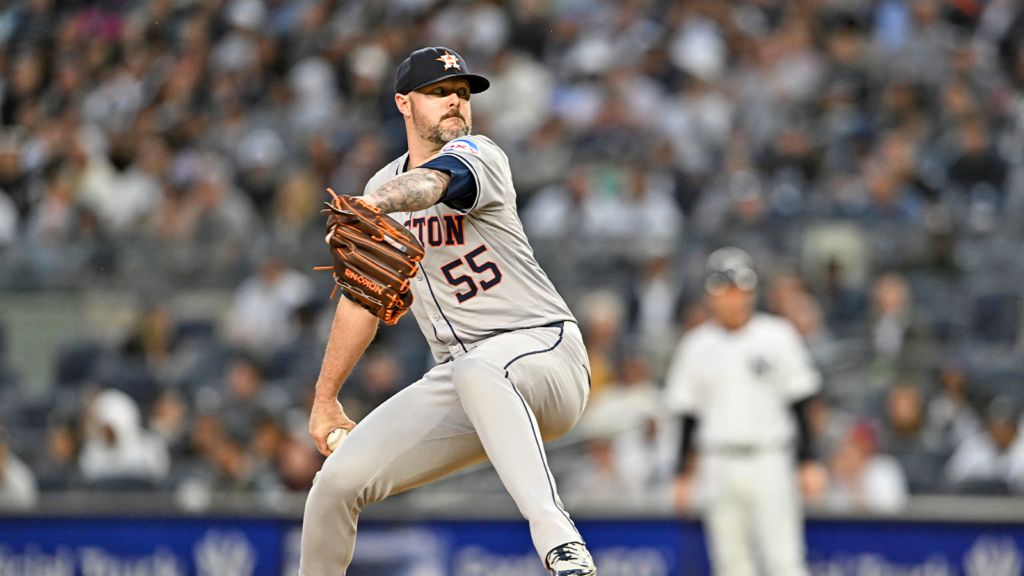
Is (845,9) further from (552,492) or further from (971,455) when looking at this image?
(552,492)

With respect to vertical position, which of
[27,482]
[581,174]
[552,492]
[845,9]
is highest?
[845,9]

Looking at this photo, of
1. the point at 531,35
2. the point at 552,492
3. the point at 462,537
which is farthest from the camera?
the point at 531,35

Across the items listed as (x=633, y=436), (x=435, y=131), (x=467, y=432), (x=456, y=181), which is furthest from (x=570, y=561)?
(x=633, y=436)

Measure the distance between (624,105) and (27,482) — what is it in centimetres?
546

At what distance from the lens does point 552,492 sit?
180 inches

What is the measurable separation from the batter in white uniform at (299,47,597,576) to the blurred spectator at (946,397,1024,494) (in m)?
5.08

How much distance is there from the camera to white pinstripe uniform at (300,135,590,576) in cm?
462

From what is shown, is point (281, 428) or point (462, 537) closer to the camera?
point (462, 537)

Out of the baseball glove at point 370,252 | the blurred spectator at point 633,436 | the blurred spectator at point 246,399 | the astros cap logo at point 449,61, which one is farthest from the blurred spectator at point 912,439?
the baseball glove at point 370,252

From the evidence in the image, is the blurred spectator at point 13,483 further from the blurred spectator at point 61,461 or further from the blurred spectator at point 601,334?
the blurred spectator at point 601,334

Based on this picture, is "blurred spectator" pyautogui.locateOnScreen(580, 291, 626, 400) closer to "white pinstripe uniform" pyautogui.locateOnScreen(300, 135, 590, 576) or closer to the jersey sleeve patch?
"white pinstripe uniform" pyautogui.locateOnScreen(300, 135, 590, 576)

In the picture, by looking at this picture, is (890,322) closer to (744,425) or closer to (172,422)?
(744,425)

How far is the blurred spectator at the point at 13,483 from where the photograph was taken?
34.6 feet

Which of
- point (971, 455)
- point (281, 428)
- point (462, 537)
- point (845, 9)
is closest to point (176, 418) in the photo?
point (281, 428)
